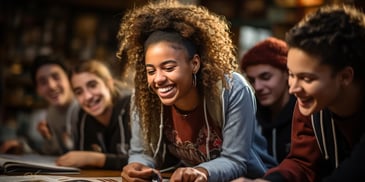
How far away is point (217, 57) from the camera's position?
1.51 meters

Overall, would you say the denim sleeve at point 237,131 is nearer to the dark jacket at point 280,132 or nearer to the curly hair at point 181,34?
the curly hair at point 181,34

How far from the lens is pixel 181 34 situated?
4.77ft

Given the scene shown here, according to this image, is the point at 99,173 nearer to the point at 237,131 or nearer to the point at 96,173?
the point at 96,173

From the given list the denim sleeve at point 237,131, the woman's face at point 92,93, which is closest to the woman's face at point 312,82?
the denim sleeve at point 237,131

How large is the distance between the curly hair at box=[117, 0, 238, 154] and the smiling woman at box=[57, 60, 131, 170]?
0.45 meters

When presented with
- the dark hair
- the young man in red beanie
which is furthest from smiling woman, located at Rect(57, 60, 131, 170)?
the young man in red beanie

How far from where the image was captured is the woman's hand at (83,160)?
1.82 m

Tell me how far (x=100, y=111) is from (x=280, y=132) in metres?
0.73

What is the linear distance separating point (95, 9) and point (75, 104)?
228 centimetres

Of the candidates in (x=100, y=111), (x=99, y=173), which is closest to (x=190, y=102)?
(x=99, y=173)

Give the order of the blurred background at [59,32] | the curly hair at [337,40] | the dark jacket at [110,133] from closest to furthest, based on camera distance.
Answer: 1. the curly hair at [337,40]
2. the dark jacket at [110,133]
3. the blurred background at [59,32]

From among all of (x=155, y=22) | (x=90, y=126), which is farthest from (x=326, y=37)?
(x=90, y=126)

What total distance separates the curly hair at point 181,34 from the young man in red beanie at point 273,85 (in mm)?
372

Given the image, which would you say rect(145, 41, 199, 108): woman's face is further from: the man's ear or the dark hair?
the dark hair
